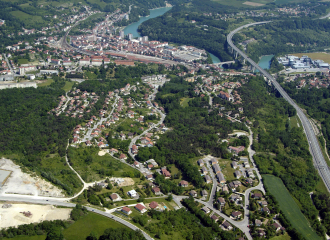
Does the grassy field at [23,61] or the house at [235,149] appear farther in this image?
the grassy field at [23,61]

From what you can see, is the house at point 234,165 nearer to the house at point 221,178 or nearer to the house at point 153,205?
the house at point 221,178

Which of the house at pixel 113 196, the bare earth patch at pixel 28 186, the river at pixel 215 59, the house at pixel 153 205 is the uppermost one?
the bare earth patch at pixel 28 186

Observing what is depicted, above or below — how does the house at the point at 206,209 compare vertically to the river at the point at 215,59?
above

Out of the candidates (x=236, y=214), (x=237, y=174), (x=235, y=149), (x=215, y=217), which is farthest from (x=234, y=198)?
(x=235, y=149)

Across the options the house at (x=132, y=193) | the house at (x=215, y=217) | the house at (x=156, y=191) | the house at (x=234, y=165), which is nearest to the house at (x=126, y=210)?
the house at (x=132, y=193)

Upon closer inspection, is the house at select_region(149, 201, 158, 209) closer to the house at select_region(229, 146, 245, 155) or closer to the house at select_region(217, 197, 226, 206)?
the house at select_region(217, 197, 226, 206)

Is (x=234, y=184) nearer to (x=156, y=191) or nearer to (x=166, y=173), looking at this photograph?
(x=166, y=173)

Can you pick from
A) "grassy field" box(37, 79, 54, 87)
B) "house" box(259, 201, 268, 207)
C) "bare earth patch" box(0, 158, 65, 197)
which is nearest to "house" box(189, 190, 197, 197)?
"house" box(259, 201, 268, 207)

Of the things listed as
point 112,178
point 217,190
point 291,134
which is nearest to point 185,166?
point 217,190
